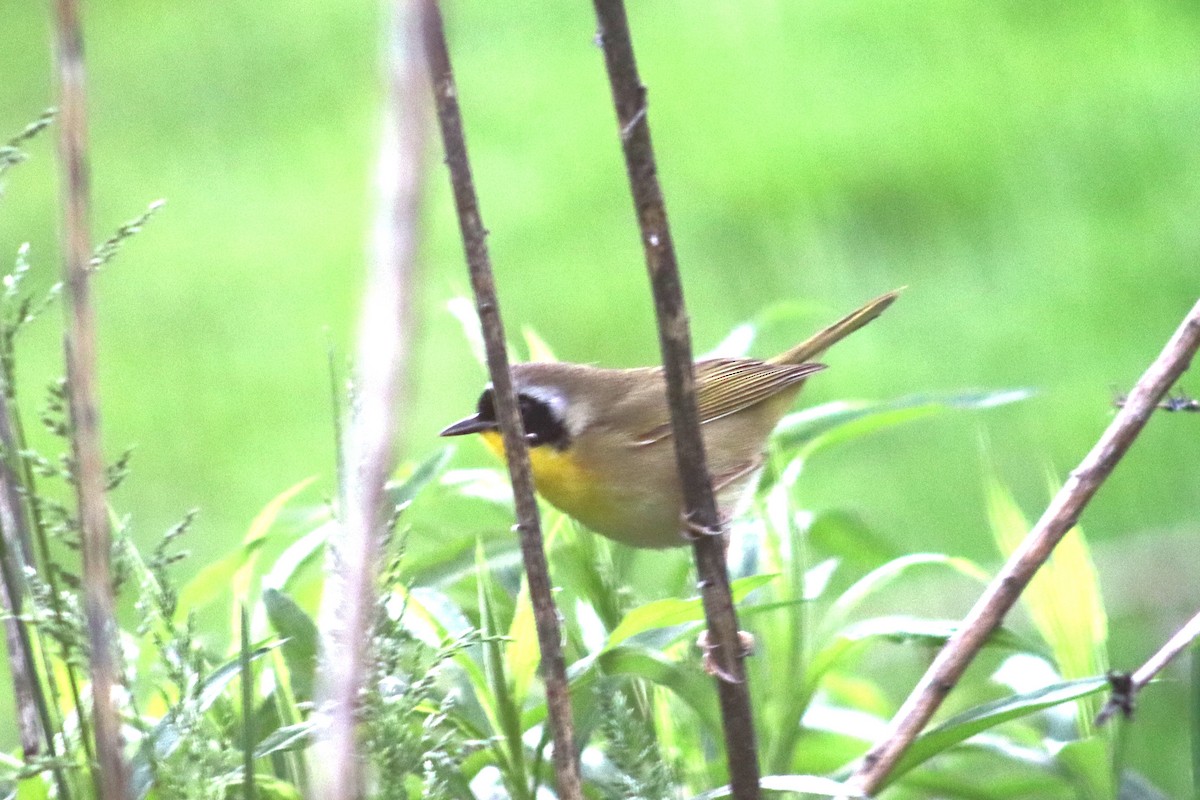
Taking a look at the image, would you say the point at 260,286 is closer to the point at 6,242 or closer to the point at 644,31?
the point at 6,242

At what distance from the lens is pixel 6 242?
5.20 m

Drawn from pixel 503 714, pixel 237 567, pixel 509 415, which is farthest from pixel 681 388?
pixel 237 567

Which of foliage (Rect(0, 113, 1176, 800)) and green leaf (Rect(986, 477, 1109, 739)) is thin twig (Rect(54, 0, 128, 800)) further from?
green leaf (Rect(986, 477, 1109, 739))

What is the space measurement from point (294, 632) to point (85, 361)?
673mm

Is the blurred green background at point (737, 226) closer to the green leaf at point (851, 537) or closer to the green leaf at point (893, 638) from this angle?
the green leaf at point (851, 537)

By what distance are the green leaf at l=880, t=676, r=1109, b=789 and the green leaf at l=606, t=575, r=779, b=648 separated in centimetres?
23

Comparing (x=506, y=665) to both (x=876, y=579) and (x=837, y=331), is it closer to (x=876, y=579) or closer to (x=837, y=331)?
(x=876, y=579)

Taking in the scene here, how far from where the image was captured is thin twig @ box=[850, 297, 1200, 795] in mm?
1387

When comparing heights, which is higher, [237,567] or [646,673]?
[237,567]

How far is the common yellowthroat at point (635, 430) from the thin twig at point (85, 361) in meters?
1.22

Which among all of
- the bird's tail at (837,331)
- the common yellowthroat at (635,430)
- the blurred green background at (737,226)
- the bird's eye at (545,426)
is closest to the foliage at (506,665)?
the common yellowthroat at (635,430)

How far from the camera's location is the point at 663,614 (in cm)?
144

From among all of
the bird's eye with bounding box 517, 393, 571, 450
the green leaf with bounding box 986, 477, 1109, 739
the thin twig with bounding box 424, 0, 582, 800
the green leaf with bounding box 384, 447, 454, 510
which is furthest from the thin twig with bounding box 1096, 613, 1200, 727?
the bird's eye with bounding box 517, 393, 571, 450

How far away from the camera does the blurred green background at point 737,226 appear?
414 centimetres
